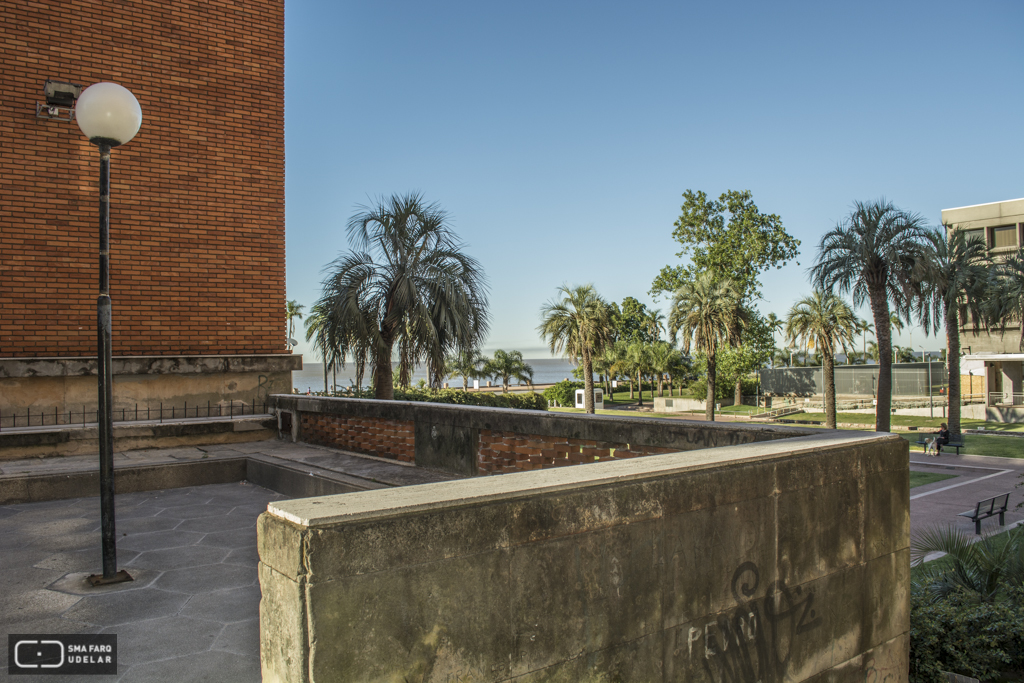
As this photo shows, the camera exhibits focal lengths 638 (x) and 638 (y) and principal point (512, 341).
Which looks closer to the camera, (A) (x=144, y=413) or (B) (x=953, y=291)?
(A) (x=144, y=413)

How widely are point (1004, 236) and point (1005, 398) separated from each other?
14.9 metres

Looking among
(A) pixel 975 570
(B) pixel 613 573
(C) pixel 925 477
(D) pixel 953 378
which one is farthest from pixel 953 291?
(B) pixel 613 573

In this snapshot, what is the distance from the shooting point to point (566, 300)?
134ft

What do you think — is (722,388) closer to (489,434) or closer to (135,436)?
(135,436)

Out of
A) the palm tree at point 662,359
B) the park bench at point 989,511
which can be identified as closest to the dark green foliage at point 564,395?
the palm tree at point 662,359

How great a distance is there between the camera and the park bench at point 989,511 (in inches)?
504

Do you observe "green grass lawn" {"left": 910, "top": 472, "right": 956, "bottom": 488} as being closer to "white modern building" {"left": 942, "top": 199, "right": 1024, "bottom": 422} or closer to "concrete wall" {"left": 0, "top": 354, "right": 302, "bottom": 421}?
"concrete wall" {"left": 0, "top": 354, "right": 302, "bottom": 421}

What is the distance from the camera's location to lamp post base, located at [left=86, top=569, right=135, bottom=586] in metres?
4.25

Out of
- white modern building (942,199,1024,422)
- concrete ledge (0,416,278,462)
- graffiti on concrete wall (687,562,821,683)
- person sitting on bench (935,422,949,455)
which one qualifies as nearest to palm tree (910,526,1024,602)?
graffiti on concrete wall (687,562,821,683)

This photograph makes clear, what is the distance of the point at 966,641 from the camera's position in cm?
594

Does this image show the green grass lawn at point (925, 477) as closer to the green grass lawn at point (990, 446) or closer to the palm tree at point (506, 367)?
the green grass lawn at point (990, 446)

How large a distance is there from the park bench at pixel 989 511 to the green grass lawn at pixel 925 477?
471 centimetres

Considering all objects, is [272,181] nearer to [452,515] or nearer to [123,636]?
[123,636]

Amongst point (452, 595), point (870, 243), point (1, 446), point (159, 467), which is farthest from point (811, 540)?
point (870, 243)
